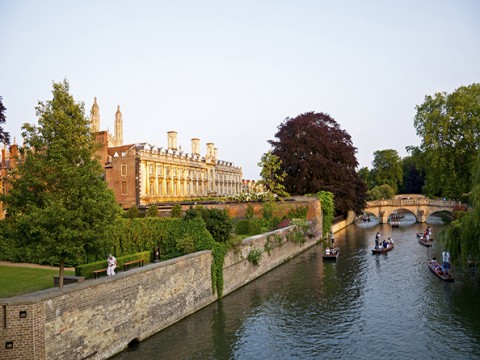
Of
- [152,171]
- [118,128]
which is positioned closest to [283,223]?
[152,171]

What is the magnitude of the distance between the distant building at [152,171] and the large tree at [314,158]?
15152 millimetres

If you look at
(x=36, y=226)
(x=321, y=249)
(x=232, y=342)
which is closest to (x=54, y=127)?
(x=36, y=226)

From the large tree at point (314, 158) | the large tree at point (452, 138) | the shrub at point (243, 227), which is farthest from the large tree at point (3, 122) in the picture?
the large tree at point (452, 138)

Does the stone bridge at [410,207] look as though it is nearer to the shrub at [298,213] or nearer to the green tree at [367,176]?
the shrub at [298,213]

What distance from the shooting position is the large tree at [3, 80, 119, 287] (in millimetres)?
11867

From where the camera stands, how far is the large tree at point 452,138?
115 ft

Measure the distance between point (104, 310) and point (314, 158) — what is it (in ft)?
107

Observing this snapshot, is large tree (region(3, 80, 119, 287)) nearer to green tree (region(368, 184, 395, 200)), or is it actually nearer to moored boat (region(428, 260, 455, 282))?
moored boat (region(428, 260, 455, 282))

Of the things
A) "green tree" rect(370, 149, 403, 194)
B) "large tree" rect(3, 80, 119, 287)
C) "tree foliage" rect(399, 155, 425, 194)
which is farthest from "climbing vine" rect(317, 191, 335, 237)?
"tree foliage" rect(399, 155, 425, 194)

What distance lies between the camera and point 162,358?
1235 cm

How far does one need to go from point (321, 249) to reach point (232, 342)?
67.9ft

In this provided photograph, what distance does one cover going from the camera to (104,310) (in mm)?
12125

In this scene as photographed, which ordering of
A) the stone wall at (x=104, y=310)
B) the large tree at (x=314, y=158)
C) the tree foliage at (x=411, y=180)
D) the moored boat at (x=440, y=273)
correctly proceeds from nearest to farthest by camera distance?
1. the stone wall at (x=104, y=310)
2. the moored boat at (x=440, y=273)
3. the large tree at (x=314, y=158)
4. the tree foliage at (x=411, y=180)

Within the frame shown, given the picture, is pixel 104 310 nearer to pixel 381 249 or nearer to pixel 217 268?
pixel 217 268
